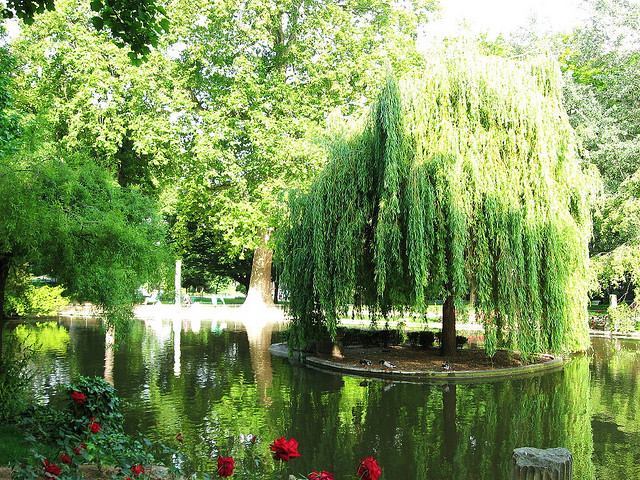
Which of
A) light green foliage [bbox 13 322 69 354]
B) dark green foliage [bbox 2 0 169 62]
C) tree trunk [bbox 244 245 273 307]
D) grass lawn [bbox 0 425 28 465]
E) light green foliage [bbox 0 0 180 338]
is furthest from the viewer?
tree trunk [bbox 244 245 273 307]

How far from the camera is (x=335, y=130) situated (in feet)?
58.5

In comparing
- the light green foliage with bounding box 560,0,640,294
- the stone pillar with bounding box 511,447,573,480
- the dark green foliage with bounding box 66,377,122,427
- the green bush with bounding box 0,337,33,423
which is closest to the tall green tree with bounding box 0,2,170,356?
the green bush with bounding box 0,337,33,423

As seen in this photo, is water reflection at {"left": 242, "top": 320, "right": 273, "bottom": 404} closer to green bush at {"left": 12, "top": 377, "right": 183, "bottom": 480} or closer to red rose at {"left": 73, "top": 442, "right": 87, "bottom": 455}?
green bush at {"left": 12, "top": 377, "right": 183, "bottom": 480}

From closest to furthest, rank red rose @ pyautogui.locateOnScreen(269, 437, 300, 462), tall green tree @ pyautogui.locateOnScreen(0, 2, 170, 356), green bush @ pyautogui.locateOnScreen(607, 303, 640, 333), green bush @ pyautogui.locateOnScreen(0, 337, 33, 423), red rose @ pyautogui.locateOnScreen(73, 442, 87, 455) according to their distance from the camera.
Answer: red rose @ pyautogui.locateOnScreen(269, 437, 300, 462)
red rose @ pyautogui.locateOnScreen(73, 442, 87, 455)
tall green tree @ pyautogui.locateOnScreen(0, 2, 170, 356)
green bush @ pyautogui.locateOnScreen(0, 337, 33, 423)
green bush @ pyautogui.locateOnScreen(607, 303, 640, 333)

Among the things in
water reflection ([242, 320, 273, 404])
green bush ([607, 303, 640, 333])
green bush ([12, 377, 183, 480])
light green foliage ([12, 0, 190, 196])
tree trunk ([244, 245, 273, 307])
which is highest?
light green foliage ([12, 0, 190, 196])

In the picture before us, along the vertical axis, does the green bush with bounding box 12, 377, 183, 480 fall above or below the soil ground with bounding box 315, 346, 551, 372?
above

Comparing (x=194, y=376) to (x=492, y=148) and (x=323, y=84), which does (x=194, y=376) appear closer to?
(x=492, y=148)

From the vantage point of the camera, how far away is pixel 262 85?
93.8ft

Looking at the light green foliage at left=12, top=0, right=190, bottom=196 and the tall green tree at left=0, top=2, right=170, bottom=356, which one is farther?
the light green foliage at left=12, top=0, right=190, bottom=196

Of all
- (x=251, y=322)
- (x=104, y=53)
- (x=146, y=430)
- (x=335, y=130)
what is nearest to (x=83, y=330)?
(x=251, y=322)

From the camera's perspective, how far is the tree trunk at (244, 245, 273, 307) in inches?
1342

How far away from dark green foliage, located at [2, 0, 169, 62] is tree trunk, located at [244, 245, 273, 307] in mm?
27545

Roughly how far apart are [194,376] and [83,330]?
1460cm

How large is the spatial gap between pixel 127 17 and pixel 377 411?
789 cm
